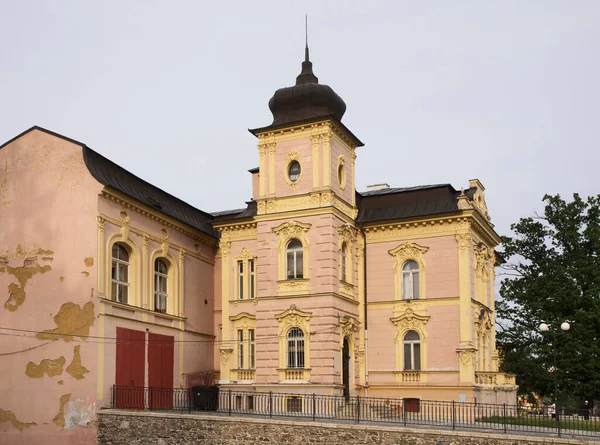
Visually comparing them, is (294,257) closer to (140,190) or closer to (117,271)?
(140,190)

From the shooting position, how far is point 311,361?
3353 cm

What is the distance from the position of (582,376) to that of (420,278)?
14.2 metres

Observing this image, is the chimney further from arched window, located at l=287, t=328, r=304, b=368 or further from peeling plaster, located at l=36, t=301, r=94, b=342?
peeling plaster, located at l=36, t=301, r=94, b=342

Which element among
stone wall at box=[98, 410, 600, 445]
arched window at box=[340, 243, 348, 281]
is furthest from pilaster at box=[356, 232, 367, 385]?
stone wall at box=[98, 410, 600, 445]

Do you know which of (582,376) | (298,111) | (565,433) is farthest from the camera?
(582,376)

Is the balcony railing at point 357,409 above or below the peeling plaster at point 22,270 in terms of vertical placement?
below

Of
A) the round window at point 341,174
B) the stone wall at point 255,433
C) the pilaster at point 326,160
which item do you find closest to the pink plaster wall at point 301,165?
the pilaster at point 326,160

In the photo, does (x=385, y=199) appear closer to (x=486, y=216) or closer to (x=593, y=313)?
(x=486, y=216)

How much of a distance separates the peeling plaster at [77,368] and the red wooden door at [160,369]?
326 centimetres

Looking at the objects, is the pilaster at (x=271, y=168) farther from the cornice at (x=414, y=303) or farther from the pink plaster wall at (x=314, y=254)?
the cornice at (x=414, y=303)

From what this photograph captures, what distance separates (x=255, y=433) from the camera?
87.8ft

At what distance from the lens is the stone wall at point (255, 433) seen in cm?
2366

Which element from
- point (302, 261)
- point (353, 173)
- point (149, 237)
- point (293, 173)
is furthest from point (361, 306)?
point (149, 237)

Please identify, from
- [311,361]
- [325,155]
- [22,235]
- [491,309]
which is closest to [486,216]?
[491,309]
